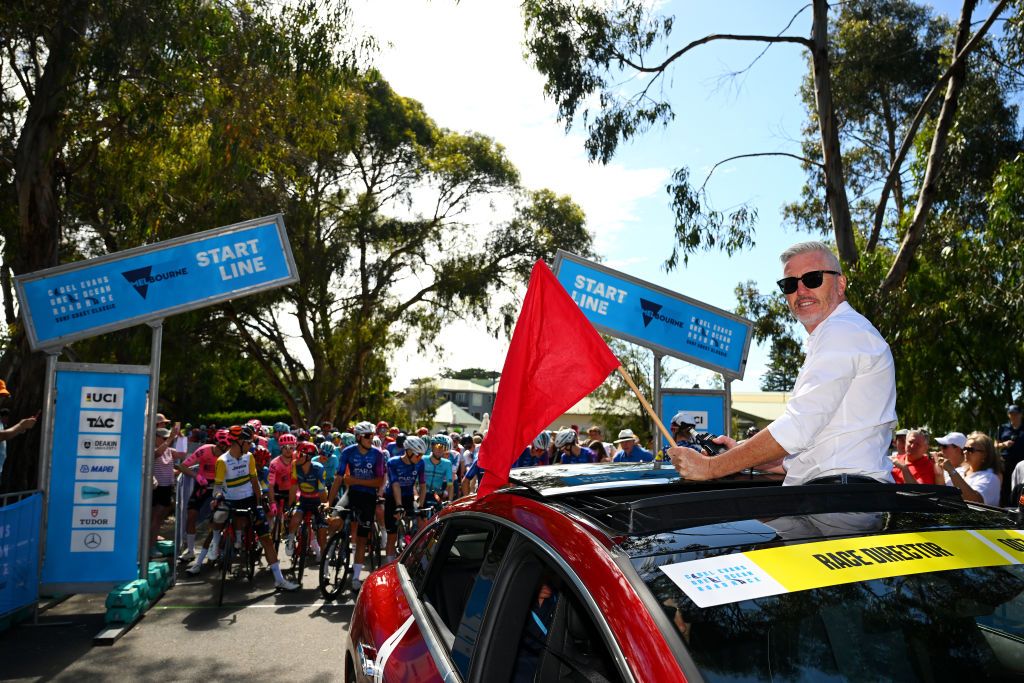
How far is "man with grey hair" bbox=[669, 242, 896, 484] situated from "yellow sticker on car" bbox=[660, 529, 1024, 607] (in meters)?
0.63

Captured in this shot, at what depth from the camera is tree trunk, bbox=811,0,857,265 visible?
623 inches

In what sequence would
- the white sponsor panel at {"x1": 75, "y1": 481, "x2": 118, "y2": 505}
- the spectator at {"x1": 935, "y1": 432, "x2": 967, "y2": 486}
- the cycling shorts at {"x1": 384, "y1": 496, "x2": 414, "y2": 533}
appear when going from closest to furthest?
1. the white sponsor panel at {"x1": 75, "y1": 481, "x2": 118, "y2": 505}
2. the spectator at {"x1": 935, "y1": 432, "x2": 967, "y2": 486}
3. the cycling shorts at {"x1": 384, "y1": 496, "x2": 414, "y2": 533}

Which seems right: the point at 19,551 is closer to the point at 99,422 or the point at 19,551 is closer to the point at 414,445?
the point at 99,422

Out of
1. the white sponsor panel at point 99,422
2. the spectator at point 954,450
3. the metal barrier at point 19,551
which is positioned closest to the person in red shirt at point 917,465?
the spectator at point 954,450

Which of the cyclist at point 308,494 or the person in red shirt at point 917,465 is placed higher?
the person in red shirt at point 917,465

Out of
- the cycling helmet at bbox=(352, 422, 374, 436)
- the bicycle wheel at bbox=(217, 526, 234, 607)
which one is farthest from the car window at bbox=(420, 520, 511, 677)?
the cycling helmet at bbox=(352, 422, 374, 436)

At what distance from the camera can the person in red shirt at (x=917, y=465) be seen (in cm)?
923

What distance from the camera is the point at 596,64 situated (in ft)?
53.4

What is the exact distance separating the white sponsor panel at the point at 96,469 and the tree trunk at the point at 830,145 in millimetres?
12943

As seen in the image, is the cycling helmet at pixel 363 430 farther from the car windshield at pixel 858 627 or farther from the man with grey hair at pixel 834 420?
the car windshield at pixel 858 627

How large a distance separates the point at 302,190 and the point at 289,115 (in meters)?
10.3

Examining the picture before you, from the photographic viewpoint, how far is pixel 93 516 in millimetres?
8688

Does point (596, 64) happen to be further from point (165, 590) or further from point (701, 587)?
point (701, 587)

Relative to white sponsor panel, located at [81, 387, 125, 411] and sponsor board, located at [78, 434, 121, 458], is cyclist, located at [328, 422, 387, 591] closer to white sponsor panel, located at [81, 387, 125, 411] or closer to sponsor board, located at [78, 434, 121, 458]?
sponsor board, located at [78, 434, 121, 458]
